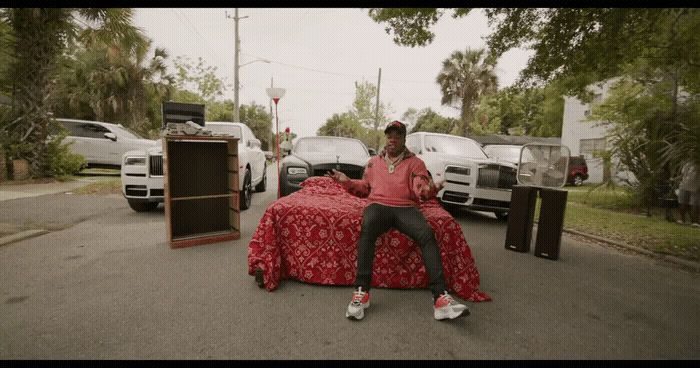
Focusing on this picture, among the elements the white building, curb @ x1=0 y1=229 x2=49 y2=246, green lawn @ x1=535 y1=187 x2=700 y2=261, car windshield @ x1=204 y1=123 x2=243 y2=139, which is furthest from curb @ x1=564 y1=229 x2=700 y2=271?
the white building

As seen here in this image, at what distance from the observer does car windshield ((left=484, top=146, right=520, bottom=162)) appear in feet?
35.0

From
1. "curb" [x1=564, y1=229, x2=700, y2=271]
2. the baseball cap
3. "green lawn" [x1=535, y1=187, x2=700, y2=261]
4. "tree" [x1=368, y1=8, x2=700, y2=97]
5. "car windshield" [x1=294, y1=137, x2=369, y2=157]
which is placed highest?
"tree" [x1=368, y1=8, x2=700, y2=97]

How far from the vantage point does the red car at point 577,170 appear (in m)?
18.8

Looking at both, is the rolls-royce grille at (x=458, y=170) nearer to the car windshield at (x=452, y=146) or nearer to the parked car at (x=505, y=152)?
the car windshield at (x=452, y=146)

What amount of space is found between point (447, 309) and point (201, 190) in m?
3.79

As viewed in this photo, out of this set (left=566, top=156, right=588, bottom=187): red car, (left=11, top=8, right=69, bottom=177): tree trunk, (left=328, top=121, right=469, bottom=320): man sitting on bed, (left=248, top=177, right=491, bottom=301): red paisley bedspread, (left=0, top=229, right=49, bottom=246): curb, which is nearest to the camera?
(left=328, top=121, right=469, bottom=320): man sitting on bed

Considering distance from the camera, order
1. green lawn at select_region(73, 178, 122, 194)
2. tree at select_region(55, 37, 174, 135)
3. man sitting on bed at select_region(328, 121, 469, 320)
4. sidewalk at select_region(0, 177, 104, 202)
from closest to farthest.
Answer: man sitting on bed at select_region(328, 121, 469, 320) → sidewalk at select_region(0, 177, 104, 202) → green lawn at select_region(73, 178, 122, 194) → tree at select_region(55, 37, 174, 135)

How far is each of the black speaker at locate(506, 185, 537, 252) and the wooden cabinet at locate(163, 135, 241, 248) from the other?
13.4ft

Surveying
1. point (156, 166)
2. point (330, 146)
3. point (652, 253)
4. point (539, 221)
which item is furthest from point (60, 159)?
point (652, 253)

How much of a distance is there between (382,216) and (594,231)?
578 centimetres

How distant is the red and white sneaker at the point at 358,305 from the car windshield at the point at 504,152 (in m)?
8.58

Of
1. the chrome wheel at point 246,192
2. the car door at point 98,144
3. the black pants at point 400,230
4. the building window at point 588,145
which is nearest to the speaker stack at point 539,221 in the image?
the black pants at point 400,230

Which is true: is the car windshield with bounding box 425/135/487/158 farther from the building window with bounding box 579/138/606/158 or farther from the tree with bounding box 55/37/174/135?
the tree with bounding box 55/37/174/135

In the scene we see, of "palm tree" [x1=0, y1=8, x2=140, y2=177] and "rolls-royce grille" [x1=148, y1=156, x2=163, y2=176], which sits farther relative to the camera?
"palm tree" [x1=0, y1=8, x2=140, y2=177]
